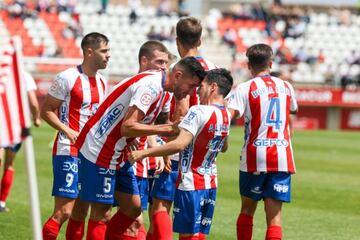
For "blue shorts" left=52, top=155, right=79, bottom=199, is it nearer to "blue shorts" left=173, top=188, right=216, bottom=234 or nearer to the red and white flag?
"blue shorts" left=173, top=188, right=216, bottom=234

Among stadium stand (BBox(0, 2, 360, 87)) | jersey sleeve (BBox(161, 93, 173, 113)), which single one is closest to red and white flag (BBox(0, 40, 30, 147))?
jersey sleeve (BBox(161, 93, 173, 113))

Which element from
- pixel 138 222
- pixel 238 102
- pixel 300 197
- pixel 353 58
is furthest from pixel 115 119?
pixel 353 58

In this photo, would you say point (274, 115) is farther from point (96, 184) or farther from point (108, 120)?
point (96, 184)

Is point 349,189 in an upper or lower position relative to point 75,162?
lower

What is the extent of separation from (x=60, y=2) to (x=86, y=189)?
29.8m

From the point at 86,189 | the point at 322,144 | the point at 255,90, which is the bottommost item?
the point at 322,144

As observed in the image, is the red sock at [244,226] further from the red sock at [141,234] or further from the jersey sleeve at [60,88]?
the jersey sleeve at [60,88]

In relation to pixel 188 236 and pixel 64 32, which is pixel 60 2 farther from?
pixel 188 236

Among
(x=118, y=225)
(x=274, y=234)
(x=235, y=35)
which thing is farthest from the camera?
(x=235, y=35)

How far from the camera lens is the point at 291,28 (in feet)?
131

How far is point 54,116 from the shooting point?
9.27m

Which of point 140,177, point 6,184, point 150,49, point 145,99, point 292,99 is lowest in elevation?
point 6,184

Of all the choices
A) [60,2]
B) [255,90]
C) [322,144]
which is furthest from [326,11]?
[255,90]

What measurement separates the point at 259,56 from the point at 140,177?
166 centimetres
